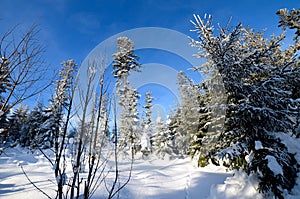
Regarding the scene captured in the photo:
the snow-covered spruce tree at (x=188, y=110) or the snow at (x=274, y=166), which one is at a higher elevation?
the snow-covered spruce tree at (x=188, y=110)

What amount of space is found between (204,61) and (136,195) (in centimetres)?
542

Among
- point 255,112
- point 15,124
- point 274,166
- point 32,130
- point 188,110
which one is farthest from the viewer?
point 188,110

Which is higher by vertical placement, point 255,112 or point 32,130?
point 255,112

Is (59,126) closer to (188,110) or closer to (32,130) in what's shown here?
(32,130)

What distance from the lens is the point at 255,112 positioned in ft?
A: 15.4

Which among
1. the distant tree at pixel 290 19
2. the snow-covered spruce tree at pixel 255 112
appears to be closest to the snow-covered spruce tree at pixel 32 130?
the snow-covered spruce tree at pixel 255 112

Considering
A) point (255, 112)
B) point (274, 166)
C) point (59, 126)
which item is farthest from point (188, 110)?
point (59, 126)

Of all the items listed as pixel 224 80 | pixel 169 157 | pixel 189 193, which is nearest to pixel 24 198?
pixel 189 193

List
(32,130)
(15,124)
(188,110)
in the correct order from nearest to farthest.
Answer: (15,124), (32,130), (188,110)

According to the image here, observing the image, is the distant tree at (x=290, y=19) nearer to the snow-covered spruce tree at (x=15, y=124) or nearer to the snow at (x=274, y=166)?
the snow at (x=274, y=166)

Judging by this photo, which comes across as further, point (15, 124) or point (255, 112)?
point (255, 112)

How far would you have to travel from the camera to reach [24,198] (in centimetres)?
410

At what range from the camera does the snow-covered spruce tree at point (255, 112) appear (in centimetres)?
422

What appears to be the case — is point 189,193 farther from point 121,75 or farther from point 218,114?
point 121,75
